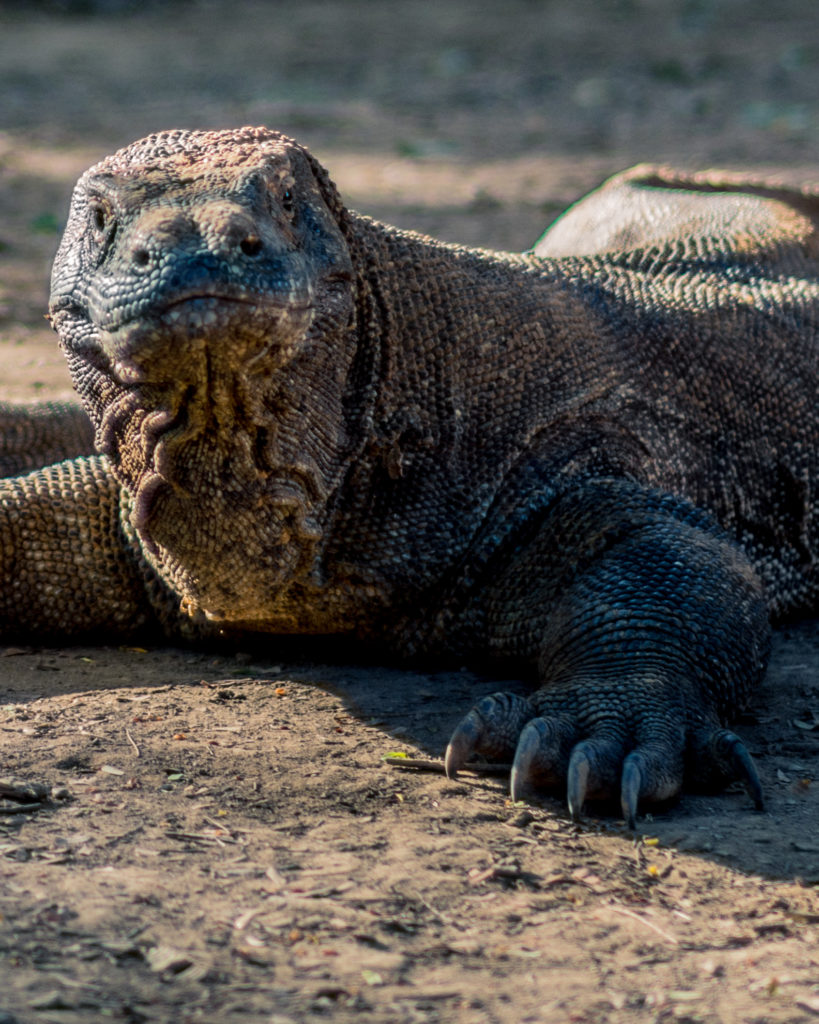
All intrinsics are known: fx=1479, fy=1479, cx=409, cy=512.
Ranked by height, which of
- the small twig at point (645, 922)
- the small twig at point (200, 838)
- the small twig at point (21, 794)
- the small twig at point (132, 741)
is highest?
the small twig at point (132, 741)

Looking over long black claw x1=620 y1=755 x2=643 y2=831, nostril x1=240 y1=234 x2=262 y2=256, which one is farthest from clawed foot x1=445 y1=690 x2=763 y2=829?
nostril x1=240 y1=234 x2=262 y2=256

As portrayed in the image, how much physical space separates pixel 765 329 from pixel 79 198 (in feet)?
7.87

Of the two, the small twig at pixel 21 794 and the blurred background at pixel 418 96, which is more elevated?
the blurred background at pixel 418 96

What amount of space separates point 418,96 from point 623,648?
12512 millimetres

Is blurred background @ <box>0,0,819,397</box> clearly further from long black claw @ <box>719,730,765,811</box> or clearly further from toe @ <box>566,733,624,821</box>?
long black claw @ <box>719,730,765,811</box>

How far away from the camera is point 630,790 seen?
9.75 ft

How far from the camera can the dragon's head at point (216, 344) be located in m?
2.93

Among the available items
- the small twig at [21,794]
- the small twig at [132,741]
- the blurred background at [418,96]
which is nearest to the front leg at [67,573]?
the small twig at [132,741]

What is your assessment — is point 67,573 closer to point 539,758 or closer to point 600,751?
point 539,758

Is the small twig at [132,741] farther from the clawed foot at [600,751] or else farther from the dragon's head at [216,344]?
the clawed foot at [600,751]

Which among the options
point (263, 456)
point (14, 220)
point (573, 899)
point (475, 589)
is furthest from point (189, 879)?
point (14, 220)

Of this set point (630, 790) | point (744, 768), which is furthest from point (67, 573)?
point (744, 768)

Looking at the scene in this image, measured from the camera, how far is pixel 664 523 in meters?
3.79

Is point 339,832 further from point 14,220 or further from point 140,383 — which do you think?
point 14,220
